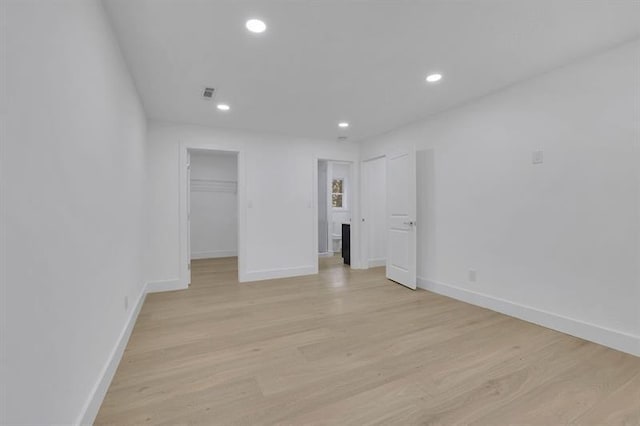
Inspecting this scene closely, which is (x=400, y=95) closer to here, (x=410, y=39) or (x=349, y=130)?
(x=410, y=39)

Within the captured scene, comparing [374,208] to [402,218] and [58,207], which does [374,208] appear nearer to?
[402,218]

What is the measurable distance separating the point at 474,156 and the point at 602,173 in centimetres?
118

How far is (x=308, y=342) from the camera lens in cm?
242

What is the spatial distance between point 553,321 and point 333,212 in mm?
5302

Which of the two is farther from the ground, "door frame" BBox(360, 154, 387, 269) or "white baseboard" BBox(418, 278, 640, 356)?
"door frame" BBox(360, 154, 387, 269)

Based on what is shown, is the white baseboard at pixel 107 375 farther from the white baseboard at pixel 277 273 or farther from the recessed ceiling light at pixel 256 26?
the recessed ceiling light at pixel 256 26

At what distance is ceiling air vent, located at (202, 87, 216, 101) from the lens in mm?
3014

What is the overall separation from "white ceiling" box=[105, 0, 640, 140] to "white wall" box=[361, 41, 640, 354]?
0.90 ft

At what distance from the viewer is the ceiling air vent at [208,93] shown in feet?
9.89

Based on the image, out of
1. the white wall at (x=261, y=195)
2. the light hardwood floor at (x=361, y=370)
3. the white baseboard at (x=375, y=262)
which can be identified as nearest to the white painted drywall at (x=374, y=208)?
the white baseboard at (x=375, y=262)

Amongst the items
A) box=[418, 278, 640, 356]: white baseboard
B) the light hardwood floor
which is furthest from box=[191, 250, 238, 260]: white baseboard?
box=[418, 278, 640, 356]: white baseboard

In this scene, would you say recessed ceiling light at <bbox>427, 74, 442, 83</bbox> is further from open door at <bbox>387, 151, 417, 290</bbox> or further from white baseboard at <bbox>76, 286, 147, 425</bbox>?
white baseboard at <bbox>76, 286, 147, 425</bbox>

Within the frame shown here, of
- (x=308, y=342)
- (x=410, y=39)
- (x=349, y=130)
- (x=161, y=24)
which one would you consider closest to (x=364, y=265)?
(x=349, y=130)

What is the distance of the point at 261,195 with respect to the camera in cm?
462
